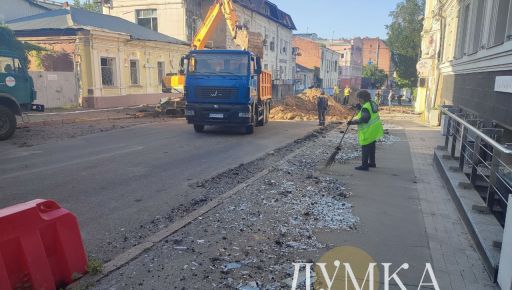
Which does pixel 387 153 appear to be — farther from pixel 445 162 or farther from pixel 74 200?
pixel 74 200

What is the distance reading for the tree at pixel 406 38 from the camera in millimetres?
49500

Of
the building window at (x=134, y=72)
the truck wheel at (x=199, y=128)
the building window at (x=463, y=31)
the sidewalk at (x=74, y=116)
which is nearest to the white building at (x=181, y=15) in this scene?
the building window at (x=134, y=72)

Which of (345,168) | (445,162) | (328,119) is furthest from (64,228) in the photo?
(328,119)

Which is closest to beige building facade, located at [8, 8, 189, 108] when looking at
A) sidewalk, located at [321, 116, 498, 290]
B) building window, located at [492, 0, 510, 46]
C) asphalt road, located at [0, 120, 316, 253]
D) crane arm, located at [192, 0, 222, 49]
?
crane arm, located at [192, 0, 222, 49]

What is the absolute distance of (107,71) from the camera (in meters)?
24.2

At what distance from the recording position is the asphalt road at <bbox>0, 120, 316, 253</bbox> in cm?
588

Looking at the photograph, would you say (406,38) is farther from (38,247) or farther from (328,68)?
(38,247)

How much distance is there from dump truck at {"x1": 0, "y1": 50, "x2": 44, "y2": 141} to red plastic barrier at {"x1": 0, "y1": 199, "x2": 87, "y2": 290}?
34.1 ft

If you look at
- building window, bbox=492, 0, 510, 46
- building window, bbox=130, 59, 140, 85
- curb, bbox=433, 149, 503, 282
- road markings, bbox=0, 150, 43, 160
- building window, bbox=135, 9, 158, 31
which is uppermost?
building window, bbox=135, 9, 158, 31

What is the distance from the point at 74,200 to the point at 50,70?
1888 cm

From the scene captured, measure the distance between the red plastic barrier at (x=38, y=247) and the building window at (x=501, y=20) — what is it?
27.5 ft

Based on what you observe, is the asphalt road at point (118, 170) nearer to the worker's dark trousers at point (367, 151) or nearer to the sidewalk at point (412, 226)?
the sidewalk at point (412, 226)

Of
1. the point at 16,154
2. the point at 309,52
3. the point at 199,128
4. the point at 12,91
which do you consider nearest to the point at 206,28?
the point at 199,128

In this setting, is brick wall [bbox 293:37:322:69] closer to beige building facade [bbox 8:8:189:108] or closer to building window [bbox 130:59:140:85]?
beige building facade [bbox 8:8:189:108]
